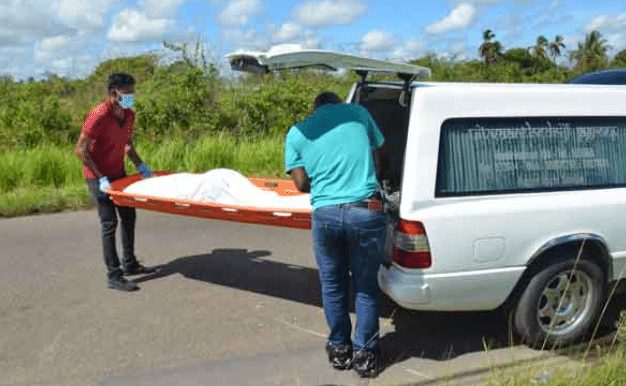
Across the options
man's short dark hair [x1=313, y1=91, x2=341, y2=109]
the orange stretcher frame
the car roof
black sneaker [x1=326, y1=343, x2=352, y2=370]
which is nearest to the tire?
black sneaker [x1=326, y1=343, x2=352, y2=370]

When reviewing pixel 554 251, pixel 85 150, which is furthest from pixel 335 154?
pixel 85 150

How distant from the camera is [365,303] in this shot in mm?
4977

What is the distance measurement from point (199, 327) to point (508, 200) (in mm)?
2603

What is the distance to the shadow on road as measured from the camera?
5520 millimetres

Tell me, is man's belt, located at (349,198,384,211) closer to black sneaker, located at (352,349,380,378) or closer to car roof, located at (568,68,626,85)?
black sneaker, located at (352,349,380,378)

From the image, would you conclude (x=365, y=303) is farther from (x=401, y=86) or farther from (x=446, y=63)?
(x=446, y=63)

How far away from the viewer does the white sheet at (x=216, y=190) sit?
6340 mm

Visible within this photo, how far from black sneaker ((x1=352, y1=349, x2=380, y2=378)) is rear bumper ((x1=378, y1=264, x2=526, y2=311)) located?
1.32 ft

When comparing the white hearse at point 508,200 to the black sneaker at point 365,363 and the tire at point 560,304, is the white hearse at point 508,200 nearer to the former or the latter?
the tire at point 560,304

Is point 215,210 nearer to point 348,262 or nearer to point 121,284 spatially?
point 348,262

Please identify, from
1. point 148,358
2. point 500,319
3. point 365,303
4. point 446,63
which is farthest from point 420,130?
point 446,63

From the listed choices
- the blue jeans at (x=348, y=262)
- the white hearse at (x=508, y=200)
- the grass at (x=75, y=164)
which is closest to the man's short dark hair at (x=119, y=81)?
the white hearse at (x=508, y=200)

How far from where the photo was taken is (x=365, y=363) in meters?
4.95

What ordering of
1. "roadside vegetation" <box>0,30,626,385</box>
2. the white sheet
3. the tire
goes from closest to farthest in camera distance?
the tire → the white sheet → "roadside vegetation" <box>0,30,626,385</box>
